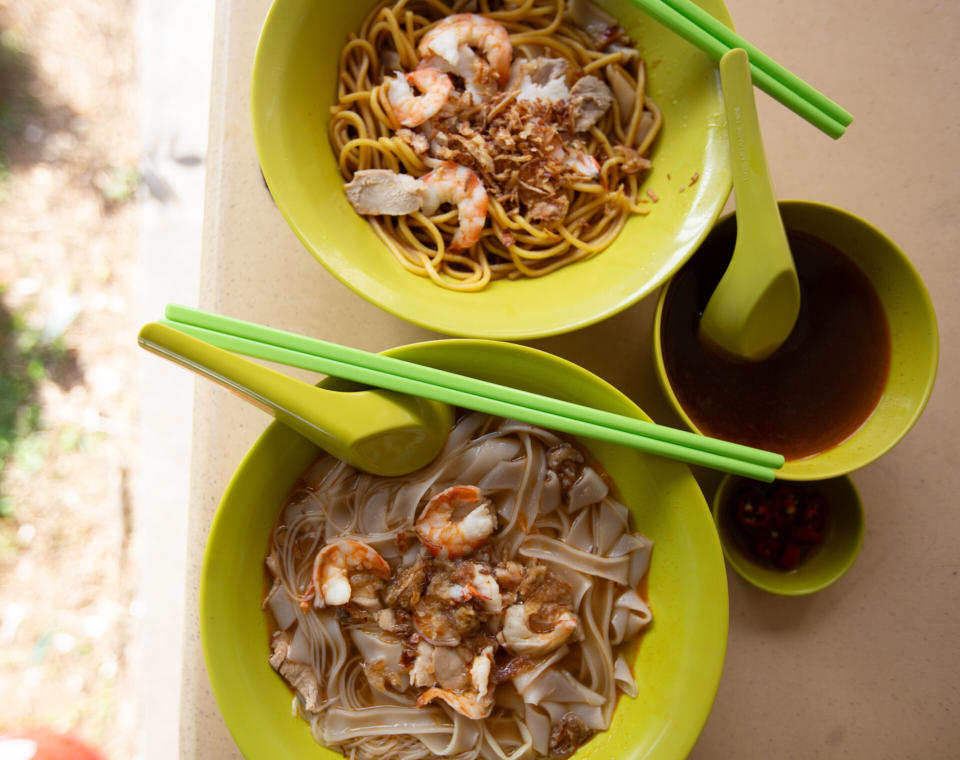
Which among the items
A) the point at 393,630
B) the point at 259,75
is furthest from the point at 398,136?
the point at 393,630

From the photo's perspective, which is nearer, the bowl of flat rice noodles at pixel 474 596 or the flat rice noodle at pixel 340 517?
the bowl of flat rice noodles at pixel 474 596

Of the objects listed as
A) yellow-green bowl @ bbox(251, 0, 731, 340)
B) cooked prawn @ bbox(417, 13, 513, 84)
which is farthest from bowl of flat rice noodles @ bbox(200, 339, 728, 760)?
cooked prawn @ bbox(417, 13, 513, 84)

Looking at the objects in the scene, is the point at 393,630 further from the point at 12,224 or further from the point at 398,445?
the point at 12,224

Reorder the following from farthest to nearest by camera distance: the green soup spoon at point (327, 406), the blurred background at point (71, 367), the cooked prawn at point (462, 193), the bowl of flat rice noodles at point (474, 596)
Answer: the blurred background at point (71, 367) → the cooked prawn at point (462, 193) → the bowl of flat rice noodles at point (474, 596) → the green soup spoon at point (327, 406)

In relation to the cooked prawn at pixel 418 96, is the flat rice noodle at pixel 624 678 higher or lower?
lower

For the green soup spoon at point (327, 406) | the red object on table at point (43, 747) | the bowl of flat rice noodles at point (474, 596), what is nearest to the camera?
the green soup spoon at point (327, 406)

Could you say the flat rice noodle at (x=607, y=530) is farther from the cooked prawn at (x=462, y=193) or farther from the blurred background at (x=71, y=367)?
the blurred background at (x=71, y=367)

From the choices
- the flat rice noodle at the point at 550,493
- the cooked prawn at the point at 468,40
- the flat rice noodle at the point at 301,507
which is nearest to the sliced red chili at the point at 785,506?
the flat rice noodle at the point at 550,493

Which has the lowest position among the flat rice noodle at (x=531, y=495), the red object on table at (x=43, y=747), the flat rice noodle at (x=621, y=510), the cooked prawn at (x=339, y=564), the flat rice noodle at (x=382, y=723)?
the red object on table at (x=43, y=747)

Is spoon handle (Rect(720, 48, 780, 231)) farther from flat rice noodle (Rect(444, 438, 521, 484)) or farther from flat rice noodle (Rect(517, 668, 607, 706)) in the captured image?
flat rice noodle (Rect(517, 668, 607, 706))
